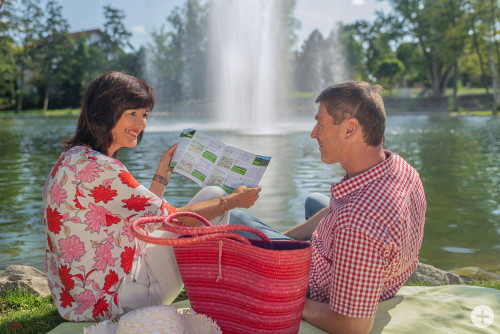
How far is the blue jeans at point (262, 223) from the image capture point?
9.56ft

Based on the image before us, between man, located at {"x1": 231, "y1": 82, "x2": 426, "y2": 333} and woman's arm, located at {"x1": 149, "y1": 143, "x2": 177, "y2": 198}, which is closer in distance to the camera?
man, located at {"x1": 231, "y1": 82, "x2": 426, "y2": 333}

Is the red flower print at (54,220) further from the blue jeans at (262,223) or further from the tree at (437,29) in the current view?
the tree at (437,29)

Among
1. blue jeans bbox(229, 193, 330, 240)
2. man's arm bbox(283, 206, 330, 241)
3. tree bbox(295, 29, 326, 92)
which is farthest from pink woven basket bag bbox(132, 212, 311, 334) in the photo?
tree bbox(295, 29, 326, 92)

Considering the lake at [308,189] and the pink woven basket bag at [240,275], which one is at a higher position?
the pink woven basket bag at [240,275]

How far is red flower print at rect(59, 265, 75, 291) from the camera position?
2.48 meters

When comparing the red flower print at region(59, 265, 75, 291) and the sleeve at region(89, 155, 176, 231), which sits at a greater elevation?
the sleeve at region(89, 155, 176, 231)

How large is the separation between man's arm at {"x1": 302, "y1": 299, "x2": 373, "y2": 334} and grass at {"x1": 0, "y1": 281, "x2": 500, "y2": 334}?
1317 mm

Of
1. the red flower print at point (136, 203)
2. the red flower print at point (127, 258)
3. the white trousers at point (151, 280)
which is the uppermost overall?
the red flower print at point (136, 203)

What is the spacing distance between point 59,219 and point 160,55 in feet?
172

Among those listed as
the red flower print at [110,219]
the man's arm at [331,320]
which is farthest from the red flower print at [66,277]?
the man's arm at [331,320]

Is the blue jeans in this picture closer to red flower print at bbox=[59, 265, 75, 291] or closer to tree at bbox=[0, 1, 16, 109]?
red flower print at bbox=[59, 265, 75, 291]

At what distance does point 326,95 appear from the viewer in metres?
2.36

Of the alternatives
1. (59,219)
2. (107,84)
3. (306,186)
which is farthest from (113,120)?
(306,186)

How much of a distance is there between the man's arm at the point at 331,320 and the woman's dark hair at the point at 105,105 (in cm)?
136
